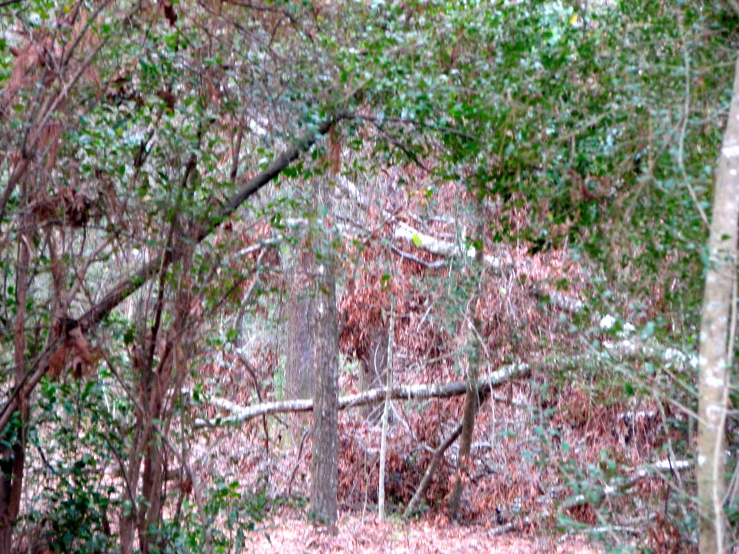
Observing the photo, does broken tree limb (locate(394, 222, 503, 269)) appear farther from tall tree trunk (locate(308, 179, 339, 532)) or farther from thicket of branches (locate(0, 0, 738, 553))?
thicket of branches (locate(0, 0, 738, 553))

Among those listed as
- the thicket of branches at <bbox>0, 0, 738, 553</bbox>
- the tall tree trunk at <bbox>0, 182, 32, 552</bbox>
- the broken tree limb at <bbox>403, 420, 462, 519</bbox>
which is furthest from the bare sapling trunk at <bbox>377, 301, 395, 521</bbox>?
the tall tree trunk at <bbox>0, 182, 32, 552</bbox>

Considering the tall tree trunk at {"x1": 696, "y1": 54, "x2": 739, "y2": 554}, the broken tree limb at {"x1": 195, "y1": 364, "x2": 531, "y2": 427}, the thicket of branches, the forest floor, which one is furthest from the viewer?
the broken tree limb at {"x1": 195, "y1": 364, "x2": 531, "y2": 427}

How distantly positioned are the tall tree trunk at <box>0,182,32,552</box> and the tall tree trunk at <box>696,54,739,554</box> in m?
3.76

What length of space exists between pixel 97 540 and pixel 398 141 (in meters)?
3.38

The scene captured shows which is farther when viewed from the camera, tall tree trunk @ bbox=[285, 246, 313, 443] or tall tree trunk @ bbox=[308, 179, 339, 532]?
tall tree trunk @ bbox=[285, 246, 313, 443]


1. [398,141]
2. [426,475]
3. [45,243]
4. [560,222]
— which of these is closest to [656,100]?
[560,222]

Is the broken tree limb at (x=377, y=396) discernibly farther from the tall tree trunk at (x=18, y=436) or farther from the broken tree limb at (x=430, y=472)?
the tall tree trunk at (x=18, y=436)

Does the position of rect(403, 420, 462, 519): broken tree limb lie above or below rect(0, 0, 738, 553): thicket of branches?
below

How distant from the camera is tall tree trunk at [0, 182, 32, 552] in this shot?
553 centimetres

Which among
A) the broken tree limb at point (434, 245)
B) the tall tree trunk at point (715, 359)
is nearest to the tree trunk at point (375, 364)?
the broken tree limb at point (434, 245)

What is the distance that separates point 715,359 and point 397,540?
265 inches

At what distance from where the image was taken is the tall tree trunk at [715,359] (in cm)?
385

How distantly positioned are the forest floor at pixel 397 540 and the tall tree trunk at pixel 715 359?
5144 mm

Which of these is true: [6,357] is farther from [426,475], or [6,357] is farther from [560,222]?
[426,475]
